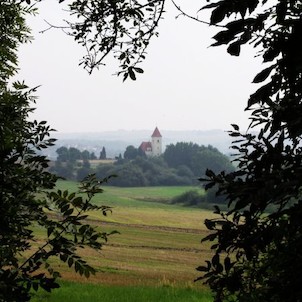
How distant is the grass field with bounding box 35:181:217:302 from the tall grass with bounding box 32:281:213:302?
0.05 m

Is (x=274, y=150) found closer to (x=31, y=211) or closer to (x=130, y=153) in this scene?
(x=31, y=211)

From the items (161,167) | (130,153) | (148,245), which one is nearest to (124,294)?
(148,245)

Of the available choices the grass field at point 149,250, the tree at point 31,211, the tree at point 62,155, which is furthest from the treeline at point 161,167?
the tree at point 31,211

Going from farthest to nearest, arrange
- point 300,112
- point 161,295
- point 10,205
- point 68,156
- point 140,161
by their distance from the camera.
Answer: point 68,156, point 140,161, point 161,295, point 10,205, point 300,112

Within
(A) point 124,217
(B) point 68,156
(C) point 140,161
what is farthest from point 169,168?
(A) point 124,217

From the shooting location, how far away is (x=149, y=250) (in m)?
44.9

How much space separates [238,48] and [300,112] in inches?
23.9

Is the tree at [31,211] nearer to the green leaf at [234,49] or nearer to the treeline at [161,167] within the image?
the green leaf at [234,49]

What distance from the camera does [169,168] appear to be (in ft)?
491

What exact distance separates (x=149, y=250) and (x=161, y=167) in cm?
9898

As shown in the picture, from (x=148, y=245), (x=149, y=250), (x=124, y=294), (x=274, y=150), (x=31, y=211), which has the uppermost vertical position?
(x=274, y=150)

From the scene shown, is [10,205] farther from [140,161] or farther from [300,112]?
[140,161]

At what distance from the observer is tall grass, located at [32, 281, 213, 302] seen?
1148 cm

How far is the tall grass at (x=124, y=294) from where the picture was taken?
1148cm
